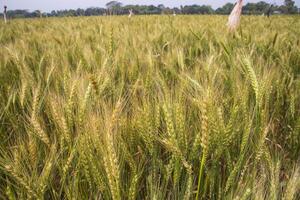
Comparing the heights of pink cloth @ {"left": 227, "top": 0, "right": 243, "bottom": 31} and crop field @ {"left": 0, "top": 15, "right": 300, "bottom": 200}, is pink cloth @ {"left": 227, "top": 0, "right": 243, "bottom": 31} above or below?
above

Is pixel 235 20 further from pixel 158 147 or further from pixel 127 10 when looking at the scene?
pixel 127 10

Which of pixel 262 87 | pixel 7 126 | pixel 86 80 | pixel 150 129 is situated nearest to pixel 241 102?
pixel 262 87

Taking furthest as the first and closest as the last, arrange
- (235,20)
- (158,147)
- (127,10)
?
(127,10), (235,20), (158,147)

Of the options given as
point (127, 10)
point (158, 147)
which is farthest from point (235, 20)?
point (127, 10)

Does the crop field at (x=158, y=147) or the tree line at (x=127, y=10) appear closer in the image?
the crop field at (x=158, y=147)

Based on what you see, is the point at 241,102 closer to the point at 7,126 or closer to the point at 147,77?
the point at 147,77

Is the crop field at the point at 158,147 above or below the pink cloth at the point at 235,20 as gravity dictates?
below

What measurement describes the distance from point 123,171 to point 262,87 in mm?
574

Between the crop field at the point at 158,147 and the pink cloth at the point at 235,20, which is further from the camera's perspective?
the pink cloth at the point at 235,20

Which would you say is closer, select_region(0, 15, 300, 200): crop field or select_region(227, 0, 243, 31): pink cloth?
select_region(0, 15, 300, 200): crop field

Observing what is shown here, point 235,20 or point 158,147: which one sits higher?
point 235,20

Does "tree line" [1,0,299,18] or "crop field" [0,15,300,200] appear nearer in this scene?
"crop field" [0,15,300,200]

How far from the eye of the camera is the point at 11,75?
1650mm

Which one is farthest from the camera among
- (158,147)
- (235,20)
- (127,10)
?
(127,10)
